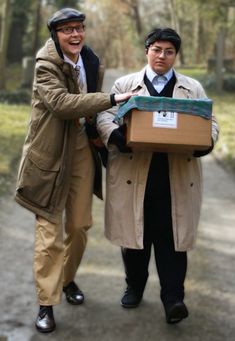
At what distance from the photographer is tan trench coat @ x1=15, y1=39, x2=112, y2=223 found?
3500 mm

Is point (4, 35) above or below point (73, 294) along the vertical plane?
above

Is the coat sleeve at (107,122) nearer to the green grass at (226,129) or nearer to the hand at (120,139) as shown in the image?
the hand at (120,139)

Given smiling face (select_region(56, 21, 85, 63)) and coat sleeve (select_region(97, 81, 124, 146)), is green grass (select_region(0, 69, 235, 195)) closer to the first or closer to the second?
coat sleeve (select_region(97, 81, 124, 146))

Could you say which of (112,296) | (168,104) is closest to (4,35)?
(112,296)

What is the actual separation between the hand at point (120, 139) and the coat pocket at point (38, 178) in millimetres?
378

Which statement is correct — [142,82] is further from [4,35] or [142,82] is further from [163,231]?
[4,35]

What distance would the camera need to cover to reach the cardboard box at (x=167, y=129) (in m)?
3.40

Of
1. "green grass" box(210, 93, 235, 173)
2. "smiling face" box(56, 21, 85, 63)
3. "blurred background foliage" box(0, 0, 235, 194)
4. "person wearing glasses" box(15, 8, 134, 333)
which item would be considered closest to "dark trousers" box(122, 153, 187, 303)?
"person wearing glasses" box(15, 8, 134, 333)

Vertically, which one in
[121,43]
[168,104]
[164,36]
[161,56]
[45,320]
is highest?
[164,36]

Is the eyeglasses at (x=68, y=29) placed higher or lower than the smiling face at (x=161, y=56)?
higher

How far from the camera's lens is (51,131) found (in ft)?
12.1

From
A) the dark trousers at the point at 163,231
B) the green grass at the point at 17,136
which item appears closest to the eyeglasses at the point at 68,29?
the dark trousers at the point at 163,231

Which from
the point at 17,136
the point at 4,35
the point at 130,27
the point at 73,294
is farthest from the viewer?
the point at 130,27

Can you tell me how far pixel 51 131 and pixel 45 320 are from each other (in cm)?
123
